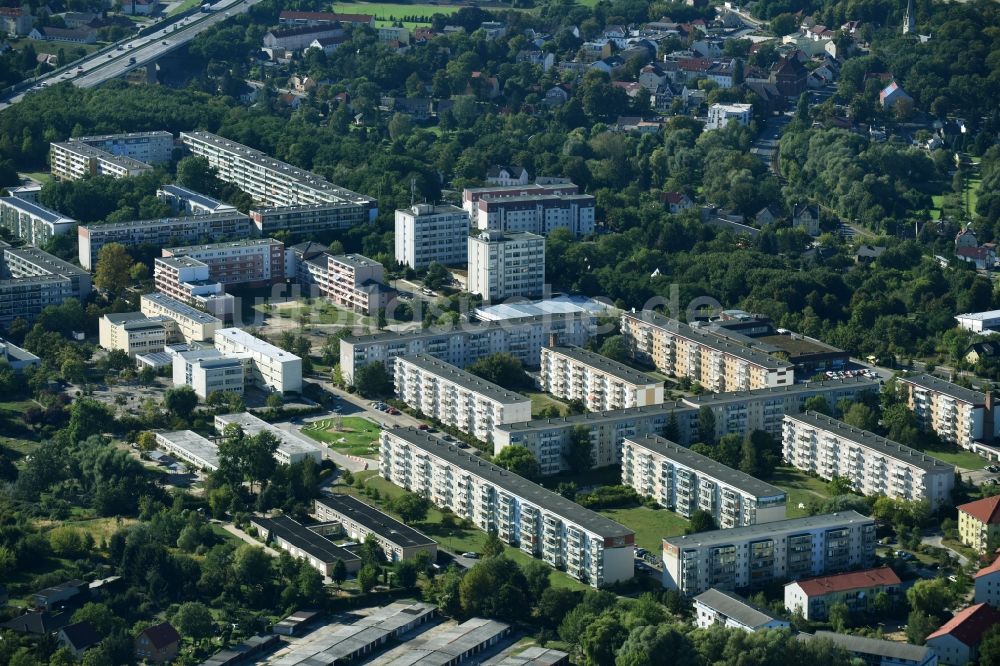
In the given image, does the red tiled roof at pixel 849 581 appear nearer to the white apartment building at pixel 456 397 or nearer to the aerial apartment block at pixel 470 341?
the white apartment building at pixel 456 397

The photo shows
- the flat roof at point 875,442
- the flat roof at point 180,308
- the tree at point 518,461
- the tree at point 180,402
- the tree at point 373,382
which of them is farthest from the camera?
the flat roof at point 180,308

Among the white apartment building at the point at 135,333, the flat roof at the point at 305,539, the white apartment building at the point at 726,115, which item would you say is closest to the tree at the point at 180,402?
the white apartment building at the point at 135,333

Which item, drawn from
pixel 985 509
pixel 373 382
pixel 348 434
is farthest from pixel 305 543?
pixel 985 509

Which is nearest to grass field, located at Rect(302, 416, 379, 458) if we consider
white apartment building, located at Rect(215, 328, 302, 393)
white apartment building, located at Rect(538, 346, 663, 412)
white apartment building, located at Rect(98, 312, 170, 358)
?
white apartment building, located at Rect(215, 328, 302, 393)

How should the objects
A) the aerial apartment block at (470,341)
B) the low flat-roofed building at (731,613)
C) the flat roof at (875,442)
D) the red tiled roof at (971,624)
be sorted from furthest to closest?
1. the aerial apartment block at (470,341)
2. the flat roof at (875,442)
3. the low flat-roofed building at (731,613)
4. the red tiled roof at (971,624)

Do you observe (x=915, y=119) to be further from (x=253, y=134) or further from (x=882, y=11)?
(x=253, y=134)

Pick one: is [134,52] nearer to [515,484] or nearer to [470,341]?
[470,341]

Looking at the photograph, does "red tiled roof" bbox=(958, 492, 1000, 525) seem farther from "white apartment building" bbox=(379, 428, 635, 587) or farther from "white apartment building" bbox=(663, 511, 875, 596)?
"white apartment building" bbox=(379, 428, 635, 587)
